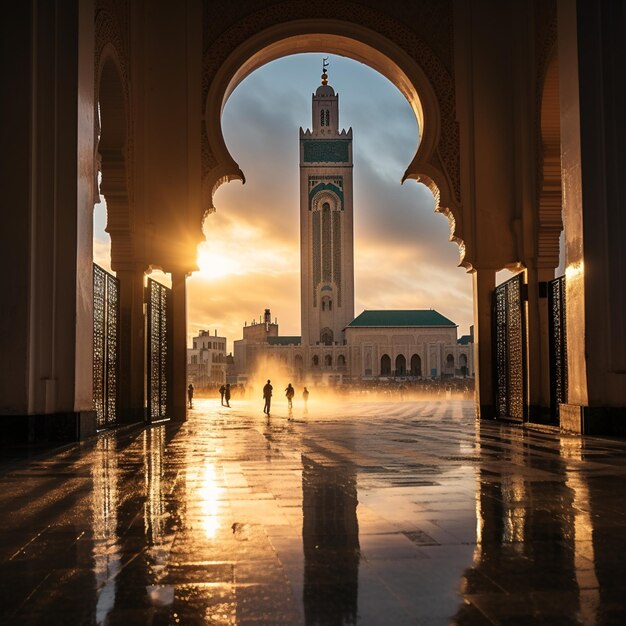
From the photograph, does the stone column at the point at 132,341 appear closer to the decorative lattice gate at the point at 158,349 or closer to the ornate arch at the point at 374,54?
the decorative lattice gate at the point at 158,349

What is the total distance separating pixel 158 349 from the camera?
7633 millimetres

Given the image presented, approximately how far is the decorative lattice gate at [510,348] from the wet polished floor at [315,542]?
3.56 metres

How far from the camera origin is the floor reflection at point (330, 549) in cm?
132

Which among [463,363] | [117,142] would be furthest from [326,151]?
[117,142]

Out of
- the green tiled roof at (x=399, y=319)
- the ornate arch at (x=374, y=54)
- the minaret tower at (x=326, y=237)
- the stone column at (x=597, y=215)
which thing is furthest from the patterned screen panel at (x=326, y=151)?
the stone column at (x=597, y=215)

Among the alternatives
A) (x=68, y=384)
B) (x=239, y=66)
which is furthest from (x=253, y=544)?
(x=239, y=66)

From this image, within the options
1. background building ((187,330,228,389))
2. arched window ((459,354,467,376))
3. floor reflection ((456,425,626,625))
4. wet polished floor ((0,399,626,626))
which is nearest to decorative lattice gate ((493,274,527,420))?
wet polished floor ((0,399,626,626))

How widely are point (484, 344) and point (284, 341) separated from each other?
43771 mm

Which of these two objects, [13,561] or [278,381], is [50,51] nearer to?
[13,561]

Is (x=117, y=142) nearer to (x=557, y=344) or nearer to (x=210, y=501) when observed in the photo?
(x=557, y=344)

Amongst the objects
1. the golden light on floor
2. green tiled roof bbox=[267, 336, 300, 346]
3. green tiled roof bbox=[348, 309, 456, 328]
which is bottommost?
the golden light on floor

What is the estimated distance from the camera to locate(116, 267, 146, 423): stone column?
7.19 meters

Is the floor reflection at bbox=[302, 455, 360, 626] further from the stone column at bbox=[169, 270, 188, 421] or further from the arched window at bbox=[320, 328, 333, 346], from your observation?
the arched window at bbox=[320, 328, 333, 346]

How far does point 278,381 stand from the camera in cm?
4400
